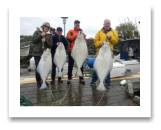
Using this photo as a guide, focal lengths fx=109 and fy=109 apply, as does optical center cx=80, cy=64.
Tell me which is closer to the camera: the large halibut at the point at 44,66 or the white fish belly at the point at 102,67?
the white fish belly at the point at 102,67

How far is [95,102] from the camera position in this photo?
9.07 feet

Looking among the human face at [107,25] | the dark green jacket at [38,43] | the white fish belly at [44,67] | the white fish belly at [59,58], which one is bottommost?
the white fish belly at [44,67]

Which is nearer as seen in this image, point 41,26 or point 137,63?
point 41,26

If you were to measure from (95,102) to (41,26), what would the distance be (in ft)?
8.80

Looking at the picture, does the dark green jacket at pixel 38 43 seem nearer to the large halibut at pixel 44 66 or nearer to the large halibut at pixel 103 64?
the large halibut at pixel 44 66

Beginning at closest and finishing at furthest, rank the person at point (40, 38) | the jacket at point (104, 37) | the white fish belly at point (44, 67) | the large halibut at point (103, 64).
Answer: the large halibut at point (103, 64)
the white fish belly at point (44, 67)
the person at point (40, 38)
the jacket at point (104, 37)

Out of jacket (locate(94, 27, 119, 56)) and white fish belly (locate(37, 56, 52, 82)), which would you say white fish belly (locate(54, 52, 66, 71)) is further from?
jacket (locate(94, 27, 119, 56))

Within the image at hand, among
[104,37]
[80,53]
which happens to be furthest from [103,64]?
[104,37]

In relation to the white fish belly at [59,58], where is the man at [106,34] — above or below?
above

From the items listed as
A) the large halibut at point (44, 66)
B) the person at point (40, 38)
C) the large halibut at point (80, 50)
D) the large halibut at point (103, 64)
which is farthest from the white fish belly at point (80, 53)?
the person at point (40, 38)

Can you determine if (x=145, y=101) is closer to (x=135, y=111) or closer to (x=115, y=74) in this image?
(x=135, y=111)

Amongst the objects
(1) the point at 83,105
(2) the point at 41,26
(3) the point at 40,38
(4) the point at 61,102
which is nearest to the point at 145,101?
(1) the point at 83,105

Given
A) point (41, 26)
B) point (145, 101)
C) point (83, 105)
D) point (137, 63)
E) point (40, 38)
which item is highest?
point (41, 26)

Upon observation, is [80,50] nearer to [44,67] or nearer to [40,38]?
[44,67]
